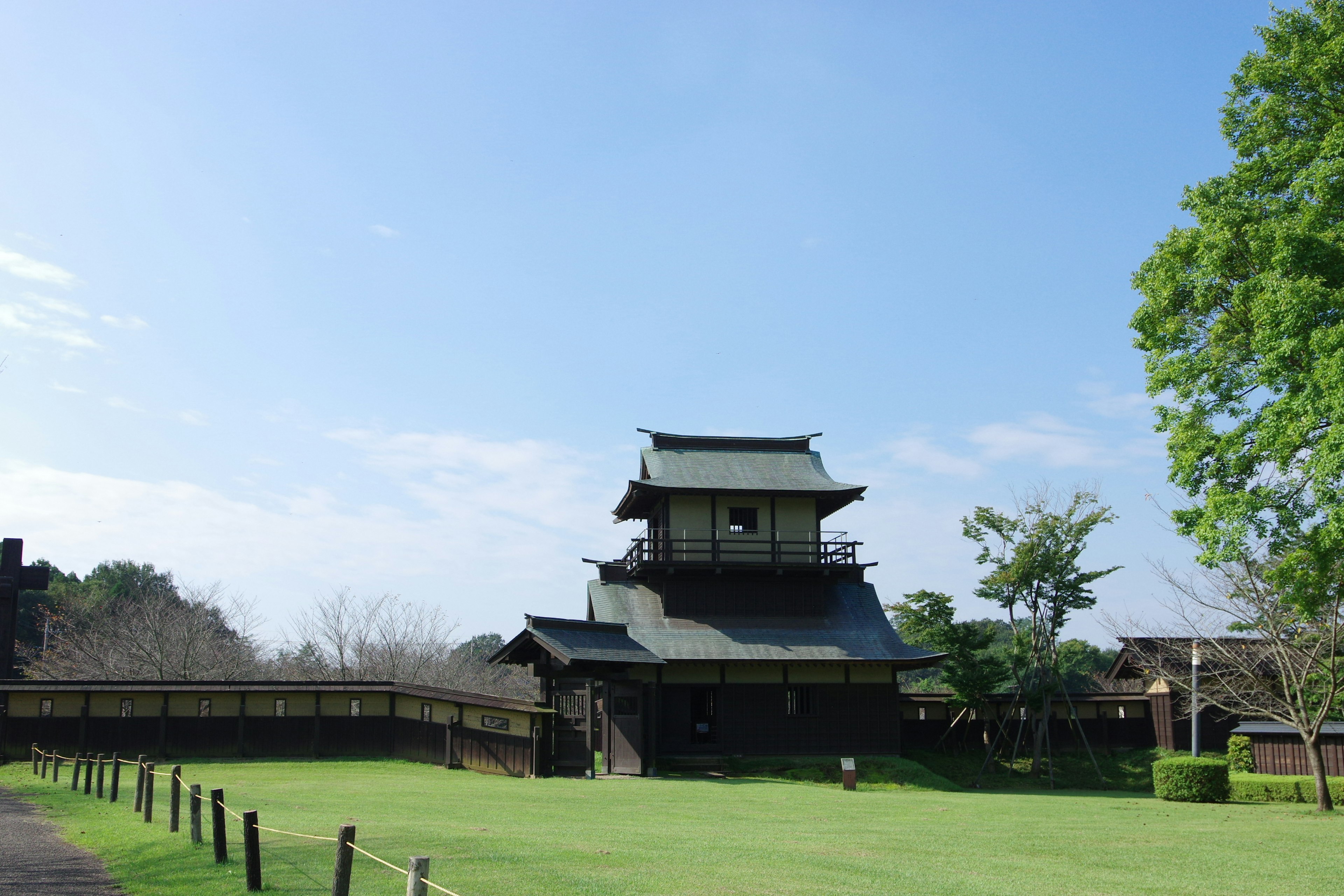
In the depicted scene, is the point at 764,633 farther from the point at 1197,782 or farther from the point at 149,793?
the point at 149,793

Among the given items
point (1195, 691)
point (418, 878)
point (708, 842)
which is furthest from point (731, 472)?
point (418, 878)

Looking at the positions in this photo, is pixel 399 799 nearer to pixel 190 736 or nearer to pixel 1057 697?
pixel 190 736

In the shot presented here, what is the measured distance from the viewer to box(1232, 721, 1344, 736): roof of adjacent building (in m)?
29.0

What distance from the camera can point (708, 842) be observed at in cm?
1309

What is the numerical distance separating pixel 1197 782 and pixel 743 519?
49.7ft

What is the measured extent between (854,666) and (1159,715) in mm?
13373

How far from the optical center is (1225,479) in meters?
17.9

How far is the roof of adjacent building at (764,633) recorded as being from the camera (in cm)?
3023

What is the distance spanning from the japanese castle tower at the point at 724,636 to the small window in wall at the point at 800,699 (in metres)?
0.04

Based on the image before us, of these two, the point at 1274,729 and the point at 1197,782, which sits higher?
the point at 1274,729

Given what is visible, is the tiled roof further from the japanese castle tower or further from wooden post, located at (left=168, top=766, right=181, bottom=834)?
wooden post, located at (left=168, top=766, right=181, bottom=834)

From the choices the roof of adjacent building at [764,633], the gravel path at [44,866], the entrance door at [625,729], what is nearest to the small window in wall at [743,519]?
the roof of adjacent building at [764,633]

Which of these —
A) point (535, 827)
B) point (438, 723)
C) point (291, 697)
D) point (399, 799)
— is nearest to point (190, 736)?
point (291, 697)

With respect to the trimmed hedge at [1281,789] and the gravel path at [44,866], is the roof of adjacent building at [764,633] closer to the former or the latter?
the trimmed hedge at [1281,789]
